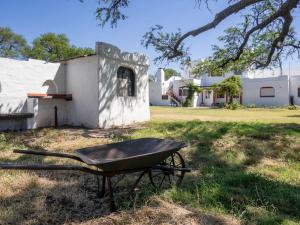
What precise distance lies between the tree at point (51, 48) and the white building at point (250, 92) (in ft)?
43.0

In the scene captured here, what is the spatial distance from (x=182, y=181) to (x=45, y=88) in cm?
1041

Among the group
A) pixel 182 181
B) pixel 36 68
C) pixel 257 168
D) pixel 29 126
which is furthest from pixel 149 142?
pixel 36 68

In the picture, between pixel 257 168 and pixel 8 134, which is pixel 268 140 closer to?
pixel 257 168

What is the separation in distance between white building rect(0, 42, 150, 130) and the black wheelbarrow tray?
8203 millimetres

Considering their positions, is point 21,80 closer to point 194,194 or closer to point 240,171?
point 240,171

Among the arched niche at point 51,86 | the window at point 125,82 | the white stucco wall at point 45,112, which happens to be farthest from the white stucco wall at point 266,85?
the arched niche at point 51,86

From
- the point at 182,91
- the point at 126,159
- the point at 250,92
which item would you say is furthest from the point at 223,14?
the point at 182,91

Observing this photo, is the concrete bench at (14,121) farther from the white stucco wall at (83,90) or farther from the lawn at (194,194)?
the lawn at (194,194)

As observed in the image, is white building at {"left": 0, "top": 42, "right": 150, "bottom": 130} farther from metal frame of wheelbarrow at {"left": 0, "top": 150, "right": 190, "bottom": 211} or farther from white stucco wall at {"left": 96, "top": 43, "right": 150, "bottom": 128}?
metal frame of wheelbarrow at {"left": 0, "top": 150, "right": 190, "bottom": 211}

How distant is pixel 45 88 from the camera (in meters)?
14.1

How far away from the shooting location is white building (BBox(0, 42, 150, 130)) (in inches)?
494

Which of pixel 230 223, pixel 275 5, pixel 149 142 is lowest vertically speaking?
pixel 230 223

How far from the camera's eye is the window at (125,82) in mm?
14460

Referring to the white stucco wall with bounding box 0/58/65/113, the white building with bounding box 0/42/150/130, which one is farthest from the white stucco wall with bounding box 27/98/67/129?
the white stucco wall with bounding box 0/58/65/113
